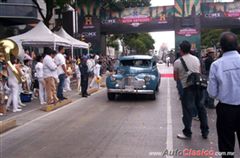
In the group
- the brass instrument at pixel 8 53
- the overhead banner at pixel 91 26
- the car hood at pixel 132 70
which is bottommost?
the car hood at pixel 132 70

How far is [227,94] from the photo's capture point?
4867 mm

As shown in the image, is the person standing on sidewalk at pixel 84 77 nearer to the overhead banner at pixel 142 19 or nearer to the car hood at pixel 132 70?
the car hood at pixel 132 70

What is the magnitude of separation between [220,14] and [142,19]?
7942 mm

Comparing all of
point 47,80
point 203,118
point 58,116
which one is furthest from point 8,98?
point 203,118

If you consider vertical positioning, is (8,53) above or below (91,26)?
below

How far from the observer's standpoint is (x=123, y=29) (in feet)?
136

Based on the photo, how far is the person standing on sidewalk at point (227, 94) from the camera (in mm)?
4836

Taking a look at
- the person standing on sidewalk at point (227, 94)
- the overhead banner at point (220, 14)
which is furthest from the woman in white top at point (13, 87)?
the overhead banner at point (220, 14)

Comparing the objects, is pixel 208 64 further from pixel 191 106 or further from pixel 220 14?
pixel 220 14

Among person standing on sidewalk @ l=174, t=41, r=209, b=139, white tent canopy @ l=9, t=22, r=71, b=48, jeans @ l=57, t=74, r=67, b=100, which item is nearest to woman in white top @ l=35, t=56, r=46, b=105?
jeans @ l=57, t=74, r=67, b=100

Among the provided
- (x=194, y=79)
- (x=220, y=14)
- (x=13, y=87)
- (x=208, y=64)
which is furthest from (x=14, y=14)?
(x=194, y=79)

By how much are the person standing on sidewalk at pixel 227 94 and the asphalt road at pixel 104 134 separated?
6.19 feet

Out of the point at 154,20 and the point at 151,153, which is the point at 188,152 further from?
the point at 154,20

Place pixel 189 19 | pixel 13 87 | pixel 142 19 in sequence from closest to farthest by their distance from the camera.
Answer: pixel 13 87 < pixel 189 19 < pixel 142 19
